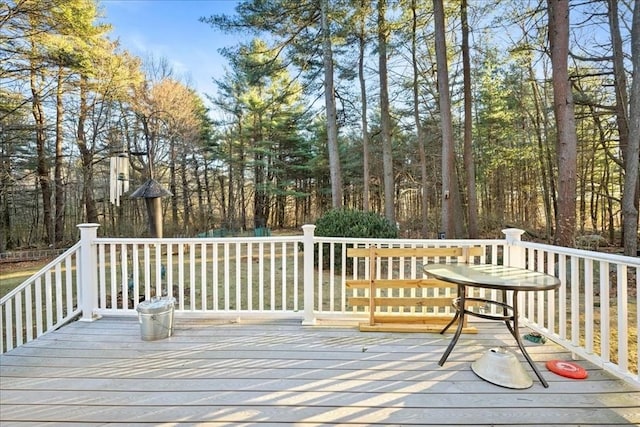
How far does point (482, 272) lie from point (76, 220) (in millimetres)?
14036

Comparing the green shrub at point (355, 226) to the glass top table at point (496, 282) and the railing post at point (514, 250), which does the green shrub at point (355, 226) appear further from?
the glass top table at point (496, 282)

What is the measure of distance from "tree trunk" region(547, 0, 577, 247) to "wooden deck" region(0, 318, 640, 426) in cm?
380

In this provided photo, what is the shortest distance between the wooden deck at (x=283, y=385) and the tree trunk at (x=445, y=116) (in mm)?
5622

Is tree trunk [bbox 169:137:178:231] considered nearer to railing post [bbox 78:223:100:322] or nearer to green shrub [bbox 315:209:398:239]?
A: green shrub [bbox 315:209:398:239]

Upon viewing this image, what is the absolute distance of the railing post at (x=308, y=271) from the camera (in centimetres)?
321

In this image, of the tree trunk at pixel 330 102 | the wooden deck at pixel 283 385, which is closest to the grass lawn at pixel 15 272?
the wooden deck at pixel 283 385

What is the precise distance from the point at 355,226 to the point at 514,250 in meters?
3.52

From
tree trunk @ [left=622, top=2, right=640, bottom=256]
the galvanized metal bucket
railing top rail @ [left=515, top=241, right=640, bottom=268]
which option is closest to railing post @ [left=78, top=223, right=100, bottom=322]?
the galvanized metal bucket

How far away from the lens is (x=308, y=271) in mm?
3215

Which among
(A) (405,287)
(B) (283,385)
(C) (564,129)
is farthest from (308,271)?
(C) (564,129)

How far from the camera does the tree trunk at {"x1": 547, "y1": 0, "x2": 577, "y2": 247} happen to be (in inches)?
214

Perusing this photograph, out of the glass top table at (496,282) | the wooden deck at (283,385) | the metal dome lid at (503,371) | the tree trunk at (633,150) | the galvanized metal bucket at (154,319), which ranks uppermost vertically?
the tree trunk at (633,150)

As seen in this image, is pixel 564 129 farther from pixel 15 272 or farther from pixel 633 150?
pixel 15 272

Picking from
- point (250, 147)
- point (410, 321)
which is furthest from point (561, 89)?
point (250, 147)
